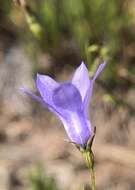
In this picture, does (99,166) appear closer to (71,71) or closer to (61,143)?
(61,143)

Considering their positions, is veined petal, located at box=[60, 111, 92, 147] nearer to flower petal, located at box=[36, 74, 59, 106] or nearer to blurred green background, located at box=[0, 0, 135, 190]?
flower petal, located at box=[36, 74, 59, 106]

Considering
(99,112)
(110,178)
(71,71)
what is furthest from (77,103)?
(71,71)

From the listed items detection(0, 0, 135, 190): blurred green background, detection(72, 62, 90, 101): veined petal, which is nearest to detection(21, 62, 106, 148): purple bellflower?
detection(72, 62, 90, 101): veined petal

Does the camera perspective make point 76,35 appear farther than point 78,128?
Yes

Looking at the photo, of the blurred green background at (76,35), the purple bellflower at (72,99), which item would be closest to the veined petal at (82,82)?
the purple bellflower at (72,99)

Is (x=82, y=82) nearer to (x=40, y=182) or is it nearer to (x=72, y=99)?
(x=72, y=99)

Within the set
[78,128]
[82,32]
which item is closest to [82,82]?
[78,128]
